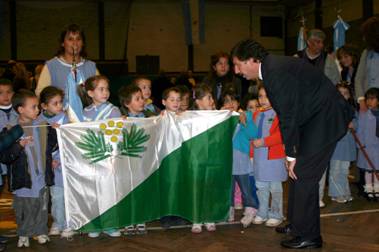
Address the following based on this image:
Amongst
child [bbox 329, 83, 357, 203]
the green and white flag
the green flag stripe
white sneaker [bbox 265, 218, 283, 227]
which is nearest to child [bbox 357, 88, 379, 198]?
child [bbox 329, 83, 357, 203]

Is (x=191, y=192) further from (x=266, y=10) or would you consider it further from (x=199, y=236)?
(x=266, y=10)

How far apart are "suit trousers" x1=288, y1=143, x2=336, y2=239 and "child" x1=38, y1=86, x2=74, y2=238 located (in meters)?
1.96

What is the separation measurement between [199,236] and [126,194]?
73 centimetres

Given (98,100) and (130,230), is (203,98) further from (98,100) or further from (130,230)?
(130,230)

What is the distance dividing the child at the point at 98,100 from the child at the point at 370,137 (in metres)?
2.91

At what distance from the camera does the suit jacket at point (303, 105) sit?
141 inches

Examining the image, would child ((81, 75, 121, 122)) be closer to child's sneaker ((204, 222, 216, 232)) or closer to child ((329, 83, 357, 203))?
child's sneaker ((204, 222, 216, 232))

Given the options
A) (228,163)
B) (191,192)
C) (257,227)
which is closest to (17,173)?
(191,192)

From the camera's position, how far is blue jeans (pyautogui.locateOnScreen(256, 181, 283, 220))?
4.53 meters

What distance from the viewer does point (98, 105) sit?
4375 mm

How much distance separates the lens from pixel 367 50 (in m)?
5.59

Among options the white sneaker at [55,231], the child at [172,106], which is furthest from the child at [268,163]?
the white sneaker at [55,231]

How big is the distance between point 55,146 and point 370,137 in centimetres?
352

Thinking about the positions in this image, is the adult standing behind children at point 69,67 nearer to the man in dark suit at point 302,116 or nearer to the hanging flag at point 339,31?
the man in dark suit at point 302,116
